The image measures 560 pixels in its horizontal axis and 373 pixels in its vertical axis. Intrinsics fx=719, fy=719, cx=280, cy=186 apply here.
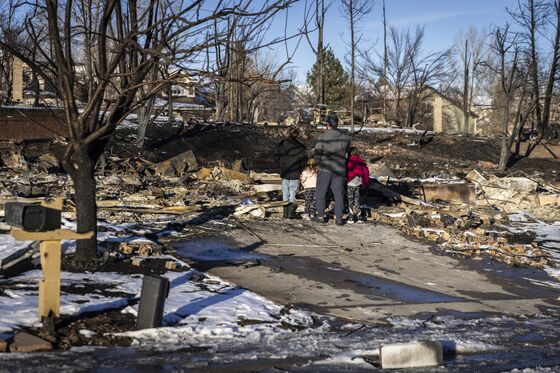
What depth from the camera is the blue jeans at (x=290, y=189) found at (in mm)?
14633

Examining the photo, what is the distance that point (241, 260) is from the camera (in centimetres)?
1055

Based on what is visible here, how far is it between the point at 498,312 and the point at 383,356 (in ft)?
11.3

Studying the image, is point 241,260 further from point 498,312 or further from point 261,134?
point 261,134

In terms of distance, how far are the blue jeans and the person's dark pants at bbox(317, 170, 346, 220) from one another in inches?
43.7

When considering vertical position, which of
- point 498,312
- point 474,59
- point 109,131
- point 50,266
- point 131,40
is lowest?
point 498,312

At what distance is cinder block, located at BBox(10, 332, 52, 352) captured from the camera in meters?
5.80

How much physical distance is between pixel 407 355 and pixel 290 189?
8857 millimetres

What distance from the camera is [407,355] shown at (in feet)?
19.5

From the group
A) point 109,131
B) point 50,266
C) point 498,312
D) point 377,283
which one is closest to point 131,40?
point 109,131

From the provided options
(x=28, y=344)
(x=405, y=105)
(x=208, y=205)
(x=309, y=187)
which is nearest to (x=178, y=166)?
(x=208, y=205)

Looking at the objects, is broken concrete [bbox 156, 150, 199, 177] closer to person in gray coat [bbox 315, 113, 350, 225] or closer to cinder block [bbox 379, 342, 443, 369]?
person in gray coat [bbox 315, 113, 350, 225]

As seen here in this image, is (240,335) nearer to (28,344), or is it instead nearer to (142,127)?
(28,344)

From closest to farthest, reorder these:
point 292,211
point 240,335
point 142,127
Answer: point 240,335 → point 292,211 → point 142,127

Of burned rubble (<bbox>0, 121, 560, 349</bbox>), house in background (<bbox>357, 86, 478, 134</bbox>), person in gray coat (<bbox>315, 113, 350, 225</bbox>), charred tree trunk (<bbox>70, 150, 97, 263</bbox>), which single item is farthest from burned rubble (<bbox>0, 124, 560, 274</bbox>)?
house in background (<bbox>357, 86, 478, 134</bbox>)
